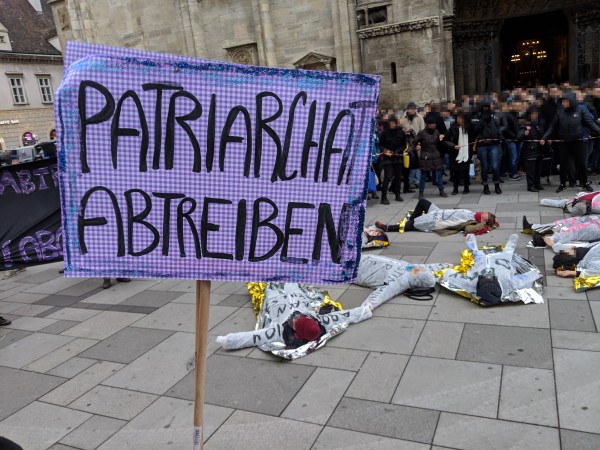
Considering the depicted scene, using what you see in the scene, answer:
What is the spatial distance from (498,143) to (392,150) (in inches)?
83.5

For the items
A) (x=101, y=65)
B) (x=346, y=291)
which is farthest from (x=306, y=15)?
(x=101, y=65)

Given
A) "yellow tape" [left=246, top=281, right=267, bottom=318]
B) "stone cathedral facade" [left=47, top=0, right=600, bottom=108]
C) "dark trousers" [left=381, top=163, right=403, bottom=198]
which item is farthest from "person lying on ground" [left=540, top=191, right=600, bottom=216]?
"stone cathedral facade" [left=47, top=0, right=600, bottom=108]

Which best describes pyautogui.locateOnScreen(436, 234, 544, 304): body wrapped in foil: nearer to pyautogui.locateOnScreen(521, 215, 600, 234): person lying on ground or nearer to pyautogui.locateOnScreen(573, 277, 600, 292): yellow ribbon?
pyautogui.locateOnScreen(573, 277, 600, 292): yellow ribbon

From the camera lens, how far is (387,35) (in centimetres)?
1542

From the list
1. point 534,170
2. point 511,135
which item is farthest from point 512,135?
point 534,170

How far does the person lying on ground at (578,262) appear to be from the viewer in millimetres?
5043

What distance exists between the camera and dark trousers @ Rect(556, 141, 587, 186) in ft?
29.9

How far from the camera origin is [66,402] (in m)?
3.87

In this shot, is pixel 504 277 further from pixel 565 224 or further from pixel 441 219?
pixel 441 219

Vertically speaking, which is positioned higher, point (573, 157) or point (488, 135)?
point (488, 135)

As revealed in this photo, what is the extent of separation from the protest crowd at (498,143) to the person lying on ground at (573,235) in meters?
3.53

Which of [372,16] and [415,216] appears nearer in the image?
[415,216]

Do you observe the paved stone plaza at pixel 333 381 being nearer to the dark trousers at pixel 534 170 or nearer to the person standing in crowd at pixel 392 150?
the dark trousers at pixel 534 170

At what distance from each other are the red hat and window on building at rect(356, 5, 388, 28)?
13440 mm
